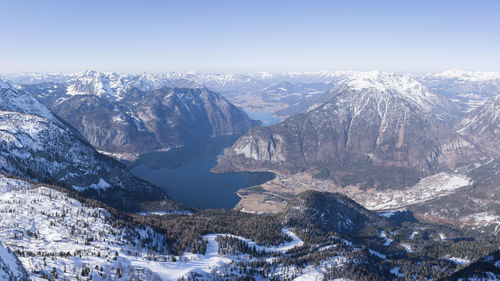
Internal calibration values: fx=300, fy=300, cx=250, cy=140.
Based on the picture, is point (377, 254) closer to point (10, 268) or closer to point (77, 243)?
point (77, 243)

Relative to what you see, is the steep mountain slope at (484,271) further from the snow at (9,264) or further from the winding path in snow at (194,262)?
the snow at (9,264)

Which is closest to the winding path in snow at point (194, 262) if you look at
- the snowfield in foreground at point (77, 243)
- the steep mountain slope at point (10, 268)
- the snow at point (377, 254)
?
the snowfield in foreground at point (77, 243)

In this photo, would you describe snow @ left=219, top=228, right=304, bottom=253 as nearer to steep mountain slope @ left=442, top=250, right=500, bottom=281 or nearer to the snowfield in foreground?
the snowfield in foreground

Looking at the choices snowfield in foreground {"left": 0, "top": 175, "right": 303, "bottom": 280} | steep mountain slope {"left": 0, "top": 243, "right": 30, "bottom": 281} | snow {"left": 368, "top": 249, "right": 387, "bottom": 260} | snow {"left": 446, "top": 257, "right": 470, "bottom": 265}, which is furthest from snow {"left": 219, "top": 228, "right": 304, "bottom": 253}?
steep mountain slope {"left": 0, "top": 243, "right": 30, "bottom": 281}

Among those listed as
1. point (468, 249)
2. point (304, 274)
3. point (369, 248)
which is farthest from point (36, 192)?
point (468, 249)

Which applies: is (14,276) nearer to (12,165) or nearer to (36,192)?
(36,192)

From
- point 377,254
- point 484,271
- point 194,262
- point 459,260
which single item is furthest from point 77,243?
point 459,260
